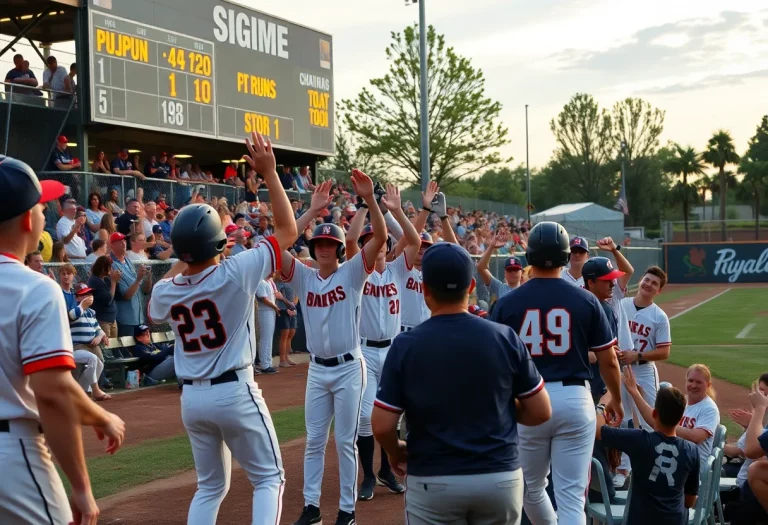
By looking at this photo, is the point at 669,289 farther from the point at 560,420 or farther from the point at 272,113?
the point at 560,420

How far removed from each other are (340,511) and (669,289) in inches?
1524

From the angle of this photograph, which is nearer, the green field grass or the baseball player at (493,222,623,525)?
the baseball player at (493,222,623,525)

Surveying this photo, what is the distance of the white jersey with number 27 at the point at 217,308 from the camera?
16.0ft

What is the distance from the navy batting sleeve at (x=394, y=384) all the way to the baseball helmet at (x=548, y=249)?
6.24 feet

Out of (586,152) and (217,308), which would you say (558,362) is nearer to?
(217,308)

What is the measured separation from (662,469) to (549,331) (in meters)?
1.01

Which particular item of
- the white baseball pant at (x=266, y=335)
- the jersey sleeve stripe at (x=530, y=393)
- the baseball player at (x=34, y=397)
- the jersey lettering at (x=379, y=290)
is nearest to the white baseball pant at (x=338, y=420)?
the jersey lettering at (x=379, y=290)

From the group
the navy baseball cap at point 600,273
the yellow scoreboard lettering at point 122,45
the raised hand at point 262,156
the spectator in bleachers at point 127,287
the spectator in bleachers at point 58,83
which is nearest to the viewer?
the raised hand at point 262,156

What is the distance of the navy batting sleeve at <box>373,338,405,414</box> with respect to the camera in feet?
12.5

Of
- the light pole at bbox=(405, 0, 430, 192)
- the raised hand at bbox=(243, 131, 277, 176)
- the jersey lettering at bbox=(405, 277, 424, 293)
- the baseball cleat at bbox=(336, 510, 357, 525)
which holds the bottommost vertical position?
the baseball cleat at bbox=(336, 510, 357, 525)

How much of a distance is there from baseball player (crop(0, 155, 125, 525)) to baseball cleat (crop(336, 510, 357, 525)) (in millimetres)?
3655

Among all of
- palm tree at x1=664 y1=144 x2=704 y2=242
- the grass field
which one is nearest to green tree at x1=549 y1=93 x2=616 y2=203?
palm tree at x1=664 y1=144 x2=704 y2=242

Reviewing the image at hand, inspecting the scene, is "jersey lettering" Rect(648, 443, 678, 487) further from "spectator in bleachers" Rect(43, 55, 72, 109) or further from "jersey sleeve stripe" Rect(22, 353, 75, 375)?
"spectator in bleachers" Rect(43, 55, 72, 109)

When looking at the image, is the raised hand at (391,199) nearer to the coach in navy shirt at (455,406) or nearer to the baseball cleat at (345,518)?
the baseball cleat at (345,518)
